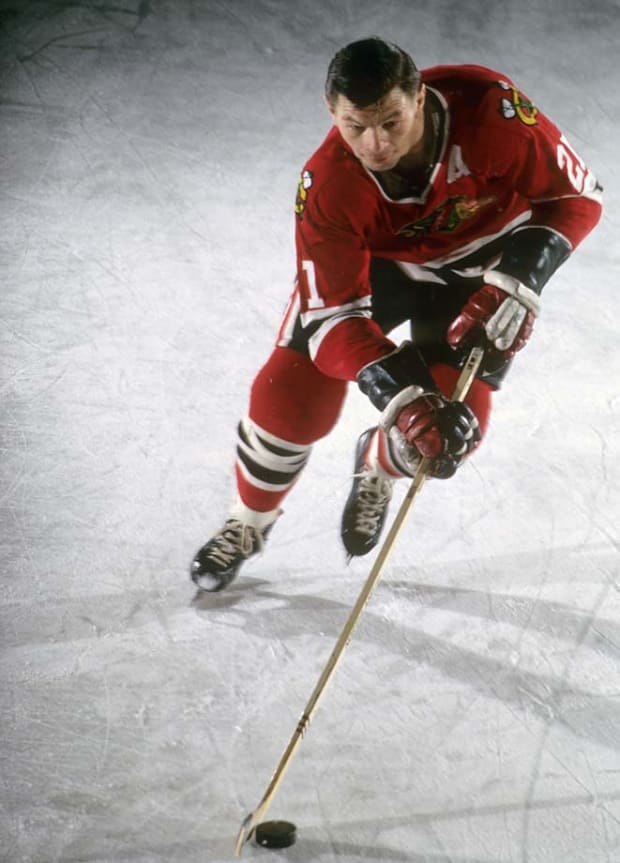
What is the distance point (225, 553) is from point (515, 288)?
0.86m

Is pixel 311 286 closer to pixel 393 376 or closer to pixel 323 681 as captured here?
pixel 393 376

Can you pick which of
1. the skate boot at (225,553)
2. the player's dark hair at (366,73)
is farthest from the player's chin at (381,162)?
the skate boot at (225,553)

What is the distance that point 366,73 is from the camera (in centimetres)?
191

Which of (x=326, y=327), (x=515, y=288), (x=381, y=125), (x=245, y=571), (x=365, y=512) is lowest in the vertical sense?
(x=245, y=571)

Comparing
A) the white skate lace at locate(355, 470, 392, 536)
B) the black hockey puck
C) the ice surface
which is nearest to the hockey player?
the white skate lace at locate(355, 470, 392, 536)

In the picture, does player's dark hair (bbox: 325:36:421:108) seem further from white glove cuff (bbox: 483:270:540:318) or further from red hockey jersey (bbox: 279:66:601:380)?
white glove cuff (bbox: 483:270:540:318)

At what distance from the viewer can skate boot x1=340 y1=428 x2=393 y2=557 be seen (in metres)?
2.66

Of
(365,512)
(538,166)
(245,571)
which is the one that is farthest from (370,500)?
(538,166)

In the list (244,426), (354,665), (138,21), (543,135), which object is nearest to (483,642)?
(354,665)

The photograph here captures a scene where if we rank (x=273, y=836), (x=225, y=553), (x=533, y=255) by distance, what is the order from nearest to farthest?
1. (x=273, y=836)
2. (x=533, y=255)
3. (x=225, y=553)

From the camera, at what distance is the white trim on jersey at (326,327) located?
2197mm

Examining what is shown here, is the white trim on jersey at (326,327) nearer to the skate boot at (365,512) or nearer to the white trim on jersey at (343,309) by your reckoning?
the white trim on jersey at (343,309)

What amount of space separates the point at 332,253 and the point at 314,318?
0.13 m

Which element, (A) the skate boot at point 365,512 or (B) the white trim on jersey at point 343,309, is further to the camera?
(A) the skate boot at point 365,512
